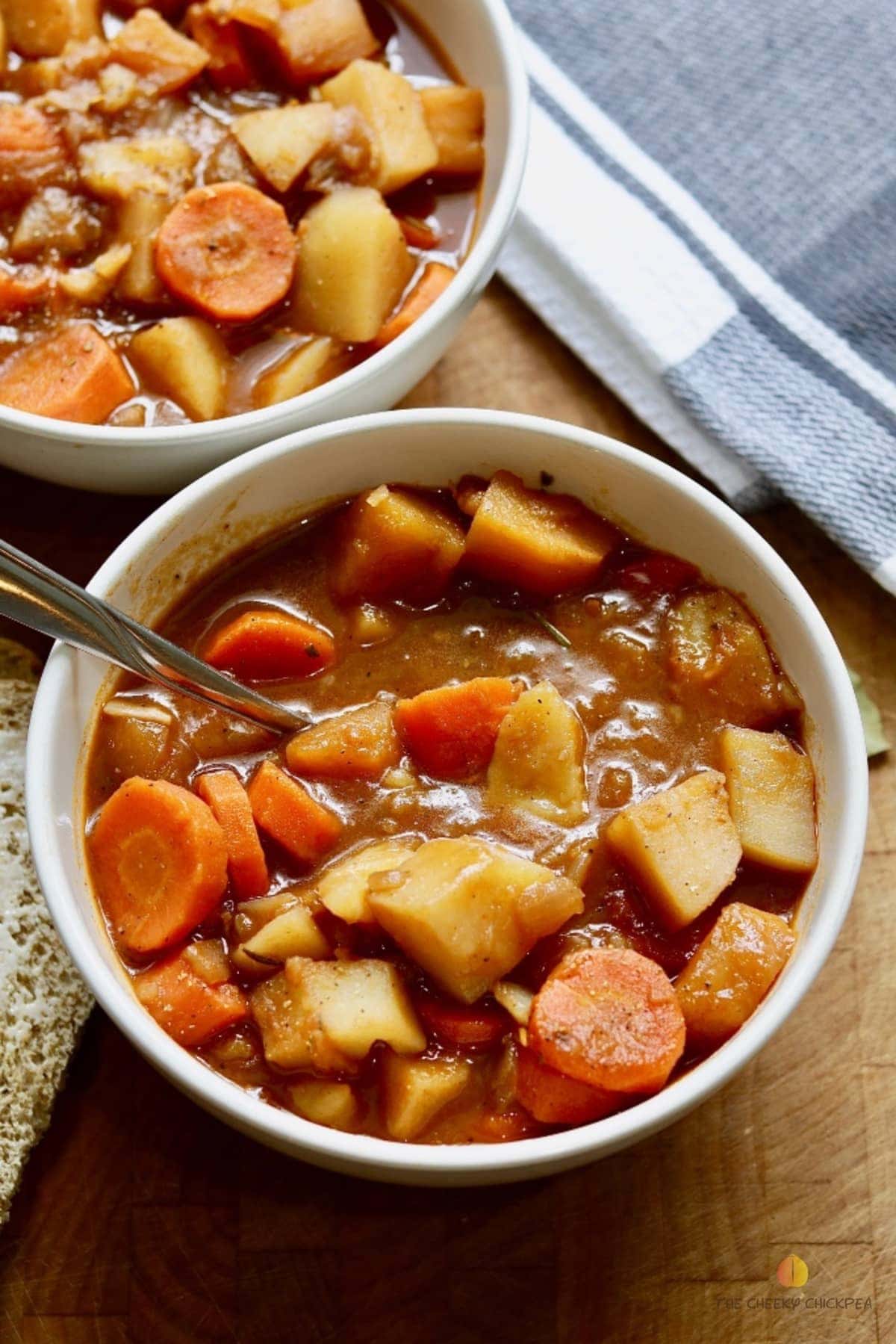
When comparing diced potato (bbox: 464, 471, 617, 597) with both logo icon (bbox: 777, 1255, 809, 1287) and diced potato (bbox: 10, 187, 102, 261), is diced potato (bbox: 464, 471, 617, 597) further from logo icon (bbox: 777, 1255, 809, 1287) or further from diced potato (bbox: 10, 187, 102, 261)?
logo icon (bbox: 777, 1255, 809, 1287)

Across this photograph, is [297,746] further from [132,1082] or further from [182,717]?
[132,1082]

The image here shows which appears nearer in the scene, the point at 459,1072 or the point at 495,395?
the point at 459,1072

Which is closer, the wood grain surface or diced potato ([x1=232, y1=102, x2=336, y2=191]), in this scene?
the wood grain surface

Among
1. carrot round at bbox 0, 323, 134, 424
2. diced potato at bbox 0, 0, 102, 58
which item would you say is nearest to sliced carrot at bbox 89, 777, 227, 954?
carrot round at bbox 0, 323, 134, 424

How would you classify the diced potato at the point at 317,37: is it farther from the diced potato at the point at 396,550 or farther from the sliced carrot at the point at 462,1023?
the sliced carrot at the point at 462,1023

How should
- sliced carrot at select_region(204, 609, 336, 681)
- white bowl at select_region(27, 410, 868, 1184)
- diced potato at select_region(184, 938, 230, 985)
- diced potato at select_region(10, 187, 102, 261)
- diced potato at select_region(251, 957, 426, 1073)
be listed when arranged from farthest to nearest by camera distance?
1. diced potato at select_region(10, 187, 102, 261)
2. sliced carrot at select_region(204, 609, 336, 681)
3. diced potato at select_region(184, 938, 230, 985)
4. diced potato at select_region(251, 957, 426, 1073)
5. white bowl at select_region(27, 410, 868, 1184)

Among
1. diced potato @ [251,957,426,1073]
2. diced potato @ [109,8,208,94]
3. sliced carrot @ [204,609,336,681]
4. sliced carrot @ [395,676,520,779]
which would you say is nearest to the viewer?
diced potato @ [251,957,426,1073]

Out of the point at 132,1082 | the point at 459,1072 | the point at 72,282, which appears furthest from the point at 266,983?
the point at 72,282

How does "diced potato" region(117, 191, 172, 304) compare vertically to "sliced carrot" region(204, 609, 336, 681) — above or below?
above

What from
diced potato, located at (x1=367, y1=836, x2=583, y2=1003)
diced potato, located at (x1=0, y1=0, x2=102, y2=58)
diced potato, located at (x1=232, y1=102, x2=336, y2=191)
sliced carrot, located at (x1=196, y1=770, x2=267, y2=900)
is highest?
diced potato, located at (x1=232, y1=102, x2=336, y2=191)
